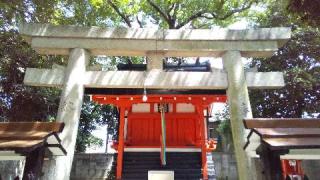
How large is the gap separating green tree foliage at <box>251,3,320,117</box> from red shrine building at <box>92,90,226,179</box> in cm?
397

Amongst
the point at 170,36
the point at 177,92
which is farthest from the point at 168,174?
the point at 170,36

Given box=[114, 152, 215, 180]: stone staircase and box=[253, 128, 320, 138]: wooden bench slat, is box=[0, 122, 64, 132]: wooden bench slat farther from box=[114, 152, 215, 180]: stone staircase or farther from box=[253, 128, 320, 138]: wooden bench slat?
box=[114, 152, 215, 180]: stone staircase

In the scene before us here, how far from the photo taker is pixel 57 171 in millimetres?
6973

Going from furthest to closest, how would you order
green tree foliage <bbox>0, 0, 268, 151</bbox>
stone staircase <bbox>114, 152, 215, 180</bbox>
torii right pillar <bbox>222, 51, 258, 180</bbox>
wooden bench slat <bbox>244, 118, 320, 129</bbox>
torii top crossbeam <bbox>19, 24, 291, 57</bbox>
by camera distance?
1. green tree foliage <bbox>0, 0, 268, 151</bbox>
2. stone staircase <bbox>114, 152, 215, 180</bbox>
3. torii top crossbeam <bbox>19, 24, 291, 57</bbox>
4. torii right pillar <bbox>222, 51, 258, 180</bbox>
5. wooden bench slat <bbox>244, 118, 320, 129</bbox>

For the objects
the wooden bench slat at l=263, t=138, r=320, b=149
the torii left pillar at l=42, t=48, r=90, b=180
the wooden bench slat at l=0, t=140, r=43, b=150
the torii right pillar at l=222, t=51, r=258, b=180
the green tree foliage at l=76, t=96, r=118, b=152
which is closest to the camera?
the wooden bench slat at l=263, t=138, r=320, b=149

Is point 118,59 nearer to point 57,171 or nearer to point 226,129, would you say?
point 226,129

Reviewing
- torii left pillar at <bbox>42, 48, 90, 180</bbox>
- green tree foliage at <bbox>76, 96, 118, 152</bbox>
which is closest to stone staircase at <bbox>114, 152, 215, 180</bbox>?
torii left pillar at <bbox>42, 48, 90, 180</bbox>

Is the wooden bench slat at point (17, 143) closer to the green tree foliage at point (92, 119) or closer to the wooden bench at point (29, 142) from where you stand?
the wooden bench at point (29, 142)

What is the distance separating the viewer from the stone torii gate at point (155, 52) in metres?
8.12

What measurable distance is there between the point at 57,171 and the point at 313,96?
1276cm

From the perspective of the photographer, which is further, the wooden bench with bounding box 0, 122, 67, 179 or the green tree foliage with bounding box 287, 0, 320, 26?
the green tree foliage with bounding box 287, 0, 320, 26

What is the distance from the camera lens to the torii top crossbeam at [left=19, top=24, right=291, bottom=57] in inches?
330

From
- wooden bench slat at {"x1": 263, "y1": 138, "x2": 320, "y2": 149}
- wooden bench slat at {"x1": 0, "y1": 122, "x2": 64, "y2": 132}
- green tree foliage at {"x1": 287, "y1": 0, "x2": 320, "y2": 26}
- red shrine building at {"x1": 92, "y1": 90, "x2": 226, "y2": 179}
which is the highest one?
green tree foliage at {"x1": 287, "y1": 0, "x2": 320, "y2": 26}

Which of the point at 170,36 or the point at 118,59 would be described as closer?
the point at 170,36
